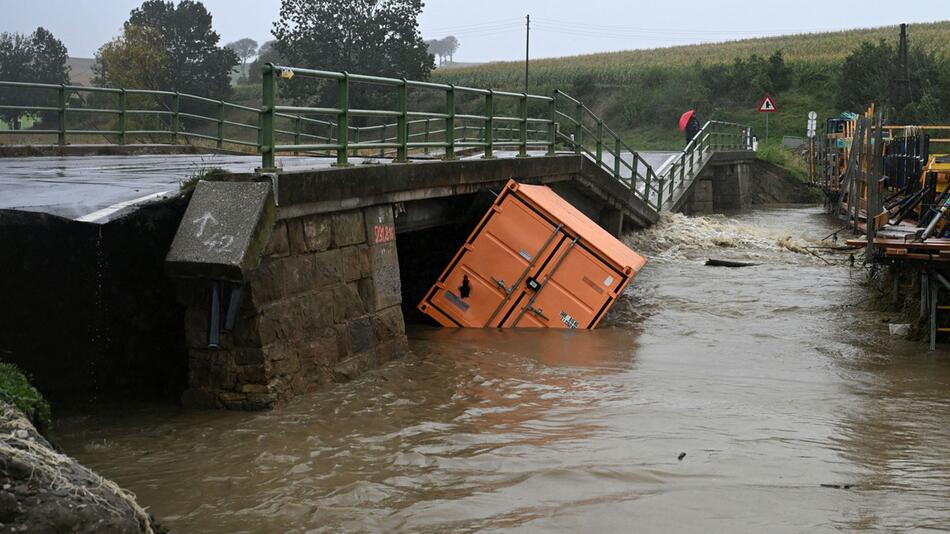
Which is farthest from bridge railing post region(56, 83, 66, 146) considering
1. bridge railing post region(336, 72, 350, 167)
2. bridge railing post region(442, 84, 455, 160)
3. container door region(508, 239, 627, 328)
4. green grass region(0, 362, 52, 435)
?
green grass region(0, 362, 52, 435)

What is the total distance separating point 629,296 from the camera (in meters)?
16.9

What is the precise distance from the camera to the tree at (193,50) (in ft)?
207

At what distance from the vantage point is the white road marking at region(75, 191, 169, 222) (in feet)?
28.4

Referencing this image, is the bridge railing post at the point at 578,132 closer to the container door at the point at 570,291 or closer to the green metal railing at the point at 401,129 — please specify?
the green metal railing at the point at 401,129

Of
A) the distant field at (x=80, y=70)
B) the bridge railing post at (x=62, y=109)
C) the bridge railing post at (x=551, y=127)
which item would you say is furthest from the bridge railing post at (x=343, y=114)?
the distant field at (x=80, y=70)

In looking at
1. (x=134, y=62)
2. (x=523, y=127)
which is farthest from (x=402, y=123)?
(x=134, y=62)

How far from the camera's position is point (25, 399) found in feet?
22.6

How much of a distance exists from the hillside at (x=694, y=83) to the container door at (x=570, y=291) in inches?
1510

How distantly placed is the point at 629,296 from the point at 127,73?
40.9 metres

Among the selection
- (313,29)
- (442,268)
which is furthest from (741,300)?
(313,29)

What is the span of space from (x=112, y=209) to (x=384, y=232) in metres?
3.31

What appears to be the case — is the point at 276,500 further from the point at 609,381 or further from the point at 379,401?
the point at 609,381

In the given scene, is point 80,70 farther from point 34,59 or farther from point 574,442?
point 574,442

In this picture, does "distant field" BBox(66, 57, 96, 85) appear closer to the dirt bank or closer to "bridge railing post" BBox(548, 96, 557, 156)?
"bridge railing post" BBox(548, 96, 557, 156)
